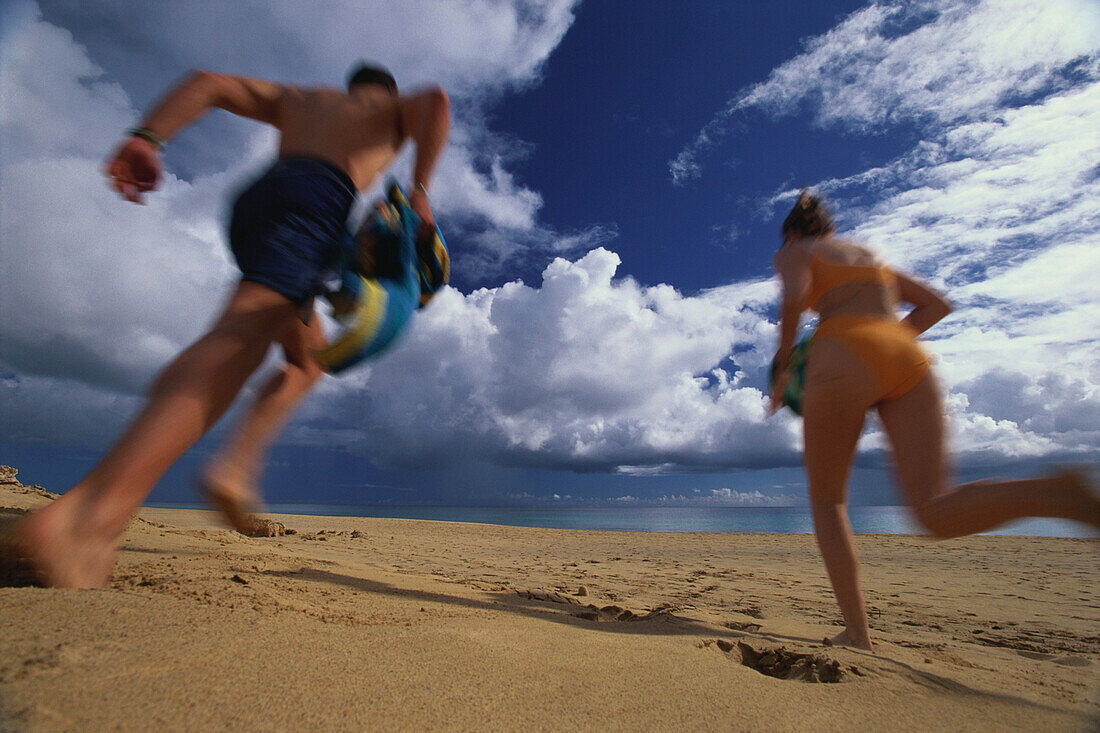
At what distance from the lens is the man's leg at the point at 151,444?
3.61 ft

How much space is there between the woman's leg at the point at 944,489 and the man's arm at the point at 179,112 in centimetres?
266

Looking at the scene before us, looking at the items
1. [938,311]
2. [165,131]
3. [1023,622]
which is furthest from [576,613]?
[1023,622]

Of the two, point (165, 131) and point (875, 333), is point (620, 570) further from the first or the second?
point (165, 131)

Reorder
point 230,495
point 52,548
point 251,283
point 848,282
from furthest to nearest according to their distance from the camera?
point 848,282 → point 230,495 → point 251,283 → point 52,548

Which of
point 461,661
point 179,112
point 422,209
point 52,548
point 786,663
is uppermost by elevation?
point 179,112

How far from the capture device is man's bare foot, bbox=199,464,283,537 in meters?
1.52

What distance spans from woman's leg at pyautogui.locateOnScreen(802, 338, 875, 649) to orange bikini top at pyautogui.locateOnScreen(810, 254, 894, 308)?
326mm

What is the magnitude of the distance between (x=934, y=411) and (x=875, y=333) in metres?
0.39

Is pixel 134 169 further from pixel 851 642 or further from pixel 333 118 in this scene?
pixel 851 642

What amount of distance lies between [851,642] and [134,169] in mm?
2892

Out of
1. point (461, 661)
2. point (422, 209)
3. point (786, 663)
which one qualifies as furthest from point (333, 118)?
point (786, 663)

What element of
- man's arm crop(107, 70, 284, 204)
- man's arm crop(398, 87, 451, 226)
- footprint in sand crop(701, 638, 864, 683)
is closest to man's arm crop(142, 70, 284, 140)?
man's arm crop(107, 70, 284, 204)

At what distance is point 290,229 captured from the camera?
4.78 ft

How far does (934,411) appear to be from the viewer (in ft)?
6.46
